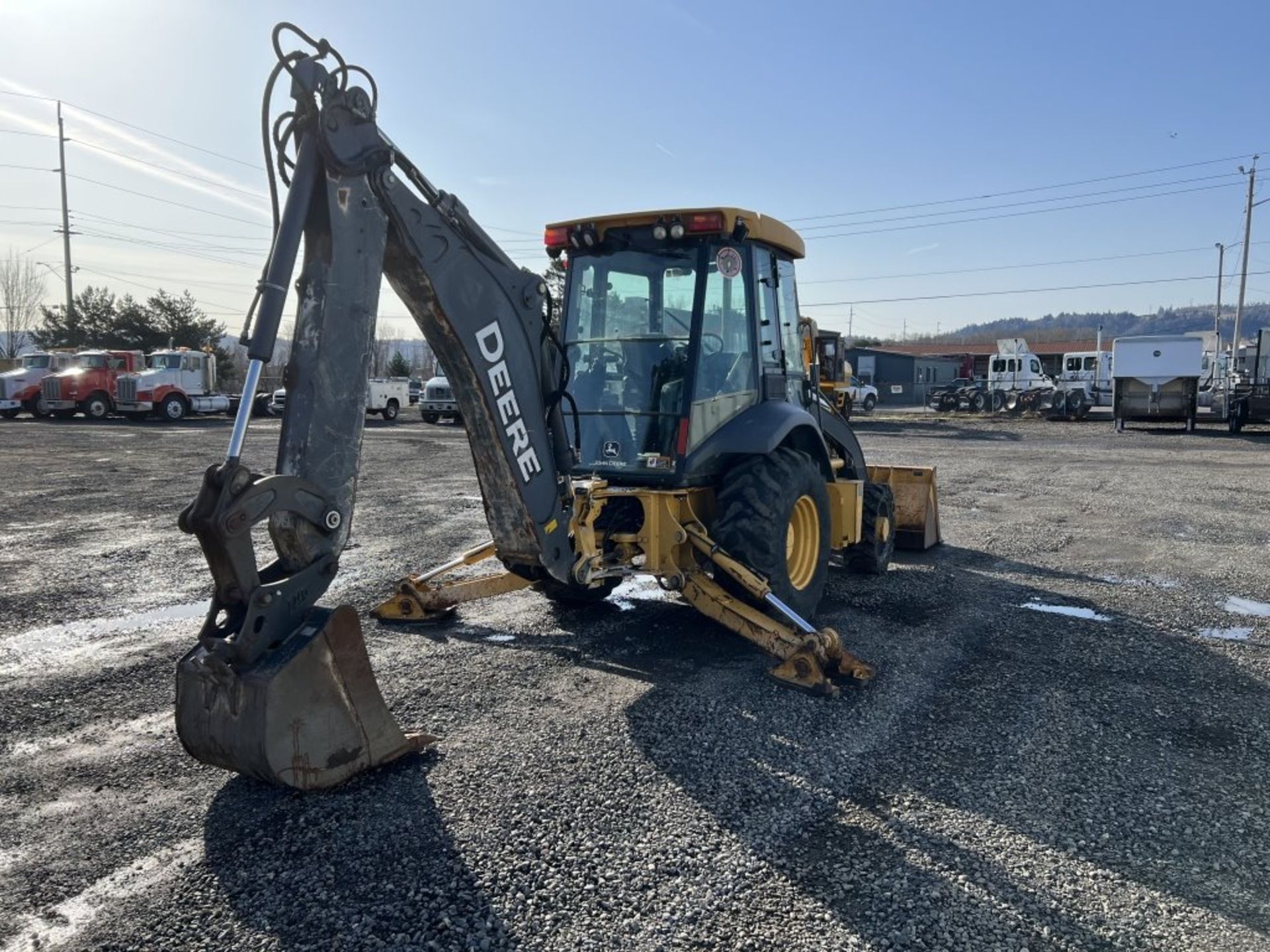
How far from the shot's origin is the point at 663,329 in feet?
18.3

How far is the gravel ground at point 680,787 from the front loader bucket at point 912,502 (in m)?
1.25

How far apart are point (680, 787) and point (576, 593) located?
2.77 meters

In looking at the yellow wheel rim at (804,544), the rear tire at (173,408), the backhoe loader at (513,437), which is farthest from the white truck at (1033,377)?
the yellow wheel rim at (804,544)

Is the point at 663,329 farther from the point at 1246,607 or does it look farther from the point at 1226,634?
the point at 1246,607

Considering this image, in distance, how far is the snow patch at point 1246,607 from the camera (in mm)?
6613

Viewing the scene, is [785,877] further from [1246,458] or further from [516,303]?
[1246,458]

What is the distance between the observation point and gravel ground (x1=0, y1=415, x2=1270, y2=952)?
2.82m

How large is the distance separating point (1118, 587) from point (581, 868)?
6040mm

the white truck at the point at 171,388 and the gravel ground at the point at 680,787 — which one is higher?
the white truck at the point at 171,388

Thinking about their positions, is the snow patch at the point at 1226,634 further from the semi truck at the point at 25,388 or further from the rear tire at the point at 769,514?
the semi truck at the point at 25,388

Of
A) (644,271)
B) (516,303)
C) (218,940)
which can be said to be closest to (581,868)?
(218,940)

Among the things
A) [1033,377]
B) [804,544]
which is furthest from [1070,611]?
[1033,377]

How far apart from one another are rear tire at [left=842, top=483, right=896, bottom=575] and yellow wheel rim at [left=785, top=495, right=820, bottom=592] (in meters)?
1.49

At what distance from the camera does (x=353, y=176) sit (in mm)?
3549
